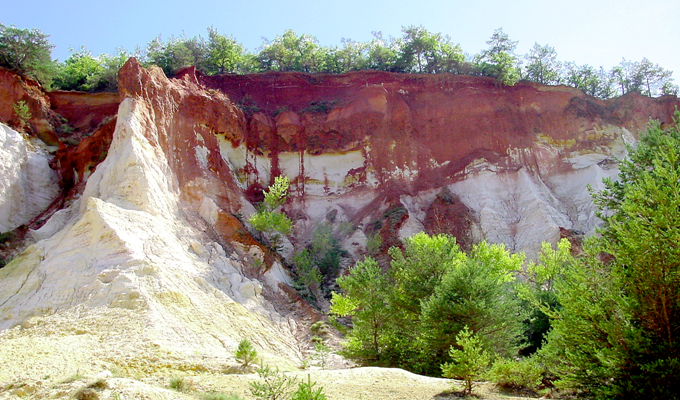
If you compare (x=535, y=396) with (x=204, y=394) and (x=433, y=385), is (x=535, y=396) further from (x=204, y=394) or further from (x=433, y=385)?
(x=204, y=394)

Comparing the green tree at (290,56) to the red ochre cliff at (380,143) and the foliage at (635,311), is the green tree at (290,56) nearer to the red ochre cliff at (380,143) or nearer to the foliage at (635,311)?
the red ochre cliff at (380,143)

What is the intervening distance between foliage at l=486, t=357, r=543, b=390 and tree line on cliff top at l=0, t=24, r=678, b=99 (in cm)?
3027

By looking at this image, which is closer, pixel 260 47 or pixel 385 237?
pixel 385 237

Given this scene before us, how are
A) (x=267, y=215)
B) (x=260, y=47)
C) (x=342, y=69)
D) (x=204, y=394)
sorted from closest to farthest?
(x=204, y=394) → (x=267, y=215) → (x=342, y=69) → (x=260, y=47)

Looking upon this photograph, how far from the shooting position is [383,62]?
1693 inches

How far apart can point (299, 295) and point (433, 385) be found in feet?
41.2

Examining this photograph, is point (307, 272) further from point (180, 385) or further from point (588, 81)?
point (588, 81)

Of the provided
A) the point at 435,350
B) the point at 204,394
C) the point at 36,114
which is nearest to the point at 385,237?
the point at 435,350

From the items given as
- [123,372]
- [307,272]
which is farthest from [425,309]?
[307,272]

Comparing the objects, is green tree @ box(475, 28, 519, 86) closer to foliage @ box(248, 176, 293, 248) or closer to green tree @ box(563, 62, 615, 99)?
green tree @ box(563, 62, 615, 99)

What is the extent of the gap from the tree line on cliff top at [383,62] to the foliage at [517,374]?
30.3m

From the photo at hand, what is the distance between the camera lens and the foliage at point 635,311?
9797mm

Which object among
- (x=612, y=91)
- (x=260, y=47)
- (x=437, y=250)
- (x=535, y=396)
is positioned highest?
(x=260, y=47)

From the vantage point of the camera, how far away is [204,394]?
39.2ft
